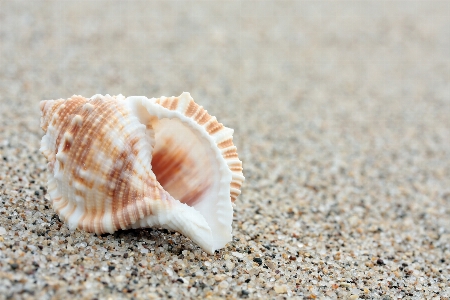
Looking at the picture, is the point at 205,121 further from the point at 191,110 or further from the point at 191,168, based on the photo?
the point at 191,168

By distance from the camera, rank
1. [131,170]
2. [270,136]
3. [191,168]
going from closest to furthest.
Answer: [131,170] < [191,168] < [270,136]

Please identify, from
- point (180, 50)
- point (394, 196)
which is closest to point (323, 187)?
point (394, 196)

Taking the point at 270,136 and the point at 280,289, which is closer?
the point at 280,289

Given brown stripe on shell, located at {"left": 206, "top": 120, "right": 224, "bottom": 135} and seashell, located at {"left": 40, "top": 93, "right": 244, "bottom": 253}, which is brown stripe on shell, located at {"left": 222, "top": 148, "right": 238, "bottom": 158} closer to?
seashell, located at {"left": 40, "top": 93, "right": 244, "bottom": 253}

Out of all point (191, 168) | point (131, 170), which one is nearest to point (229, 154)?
point (191, 168)

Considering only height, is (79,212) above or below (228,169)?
below

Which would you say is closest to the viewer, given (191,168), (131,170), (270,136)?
(131,170)

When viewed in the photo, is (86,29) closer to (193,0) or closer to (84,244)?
(193,0)

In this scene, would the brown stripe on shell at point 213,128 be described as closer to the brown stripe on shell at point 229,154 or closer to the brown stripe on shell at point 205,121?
the brown stripe on shell at point 205,121
